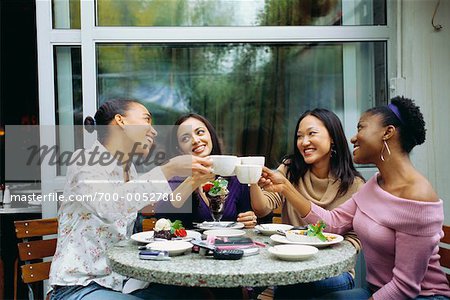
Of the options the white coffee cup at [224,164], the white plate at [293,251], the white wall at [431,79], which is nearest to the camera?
the white plate at [293,251]

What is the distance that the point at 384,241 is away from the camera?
1687 millimetres

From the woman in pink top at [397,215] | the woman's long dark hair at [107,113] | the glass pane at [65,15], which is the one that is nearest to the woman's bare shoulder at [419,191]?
the woman in pink top at [397,215]

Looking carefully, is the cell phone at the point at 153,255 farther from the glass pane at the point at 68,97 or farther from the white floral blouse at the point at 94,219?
the glass pane at the point at 68,97

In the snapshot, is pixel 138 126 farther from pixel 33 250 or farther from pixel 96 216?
pixel 33 250

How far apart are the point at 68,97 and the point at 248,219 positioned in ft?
4.98

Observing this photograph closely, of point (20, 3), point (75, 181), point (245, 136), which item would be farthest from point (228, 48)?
point (75, 181)

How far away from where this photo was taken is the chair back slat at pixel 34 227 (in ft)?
7.50

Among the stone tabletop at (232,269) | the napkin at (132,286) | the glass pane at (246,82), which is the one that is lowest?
the napkin at (132,286)

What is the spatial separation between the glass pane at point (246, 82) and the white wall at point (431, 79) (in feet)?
0.83

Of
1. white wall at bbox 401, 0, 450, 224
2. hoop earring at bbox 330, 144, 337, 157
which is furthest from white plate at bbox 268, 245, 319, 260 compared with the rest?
white wall at bbox 401, 0, 450, 224

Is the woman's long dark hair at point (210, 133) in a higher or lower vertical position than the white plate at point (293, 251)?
higher

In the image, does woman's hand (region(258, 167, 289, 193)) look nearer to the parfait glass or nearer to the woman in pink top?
the parfait glass

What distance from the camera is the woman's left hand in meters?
2.09

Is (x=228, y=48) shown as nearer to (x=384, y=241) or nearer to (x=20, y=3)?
(x=20, y=3)
